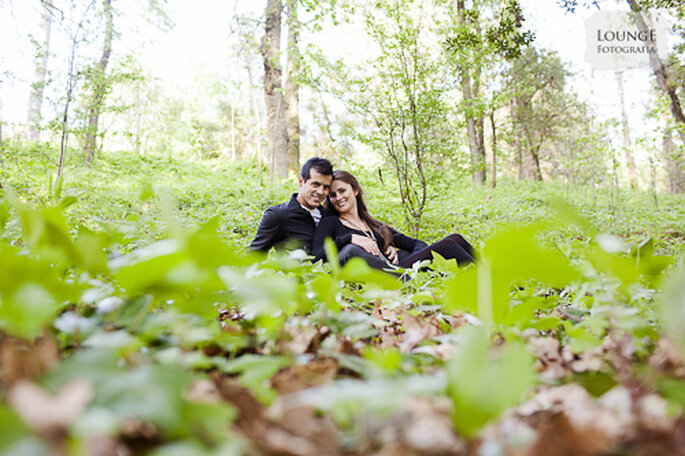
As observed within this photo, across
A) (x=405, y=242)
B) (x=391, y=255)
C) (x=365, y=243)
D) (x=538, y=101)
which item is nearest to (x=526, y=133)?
(x=538, y=101)

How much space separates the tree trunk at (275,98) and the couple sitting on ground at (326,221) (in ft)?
19.8

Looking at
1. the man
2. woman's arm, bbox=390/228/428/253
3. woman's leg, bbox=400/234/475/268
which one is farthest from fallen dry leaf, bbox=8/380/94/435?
woman's arm, bbox=390/228/428/253

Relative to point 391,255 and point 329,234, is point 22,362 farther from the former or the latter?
point 391,255

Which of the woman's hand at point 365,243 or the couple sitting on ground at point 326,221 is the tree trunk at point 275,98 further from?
the woman's hand at point 365,243

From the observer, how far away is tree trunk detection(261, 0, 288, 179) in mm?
9766

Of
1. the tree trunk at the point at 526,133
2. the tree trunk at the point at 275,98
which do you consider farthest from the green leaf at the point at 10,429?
the tree trunk at the point at 526,133

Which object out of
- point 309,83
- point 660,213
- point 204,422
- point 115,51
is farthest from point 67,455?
point 115,51

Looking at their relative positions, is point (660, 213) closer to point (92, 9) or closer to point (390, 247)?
point (390, 247)

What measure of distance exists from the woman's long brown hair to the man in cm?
17

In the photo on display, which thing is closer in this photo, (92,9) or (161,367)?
(161,367)

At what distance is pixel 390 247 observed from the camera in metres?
3.90

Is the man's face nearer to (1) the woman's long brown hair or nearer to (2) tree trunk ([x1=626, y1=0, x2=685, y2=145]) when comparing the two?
(1) the woman's long brown hair

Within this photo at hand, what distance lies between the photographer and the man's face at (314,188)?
3.80m

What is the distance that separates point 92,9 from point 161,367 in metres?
6.70
